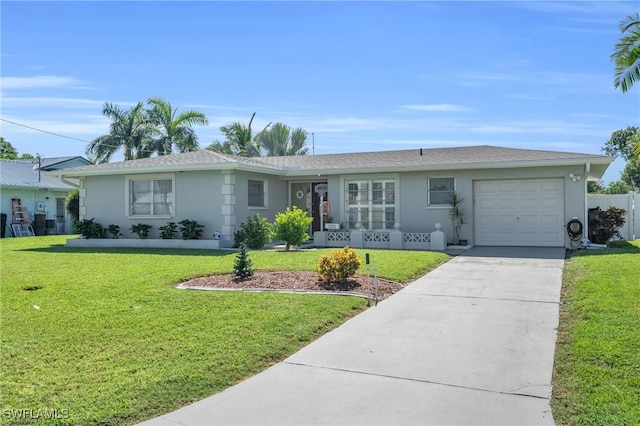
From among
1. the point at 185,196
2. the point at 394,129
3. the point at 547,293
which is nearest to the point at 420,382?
the point at 547,293

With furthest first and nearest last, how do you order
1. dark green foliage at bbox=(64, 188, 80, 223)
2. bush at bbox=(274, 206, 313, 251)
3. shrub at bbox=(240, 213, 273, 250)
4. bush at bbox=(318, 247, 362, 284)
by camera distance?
dark green foliage at bbox=(64, 188, 80, 223), shrub at bbox=(240, 213, 273, 250), bush at bbox=(274, 206, 313, 251), bush at bbox=(318, 247, 362, 284)

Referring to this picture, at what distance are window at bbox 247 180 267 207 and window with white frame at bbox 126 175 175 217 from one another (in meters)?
2.68

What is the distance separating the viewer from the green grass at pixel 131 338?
12.9ft

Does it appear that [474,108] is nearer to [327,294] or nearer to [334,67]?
[334,67]

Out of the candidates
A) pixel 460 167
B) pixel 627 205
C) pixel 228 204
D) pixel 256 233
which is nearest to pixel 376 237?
pixel 460 167

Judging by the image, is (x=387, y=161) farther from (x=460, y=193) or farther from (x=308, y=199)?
(x=308, y=199)

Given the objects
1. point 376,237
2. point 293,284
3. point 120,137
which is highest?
point 120,137

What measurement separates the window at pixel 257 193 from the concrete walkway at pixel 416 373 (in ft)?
33.5

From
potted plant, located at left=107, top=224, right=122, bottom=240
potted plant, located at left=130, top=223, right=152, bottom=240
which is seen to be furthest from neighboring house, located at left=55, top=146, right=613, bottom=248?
potted plant, located at left=130, top=223, right=152, bottom=240

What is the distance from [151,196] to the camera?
57.2 feet

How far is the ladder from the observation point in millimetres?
24603

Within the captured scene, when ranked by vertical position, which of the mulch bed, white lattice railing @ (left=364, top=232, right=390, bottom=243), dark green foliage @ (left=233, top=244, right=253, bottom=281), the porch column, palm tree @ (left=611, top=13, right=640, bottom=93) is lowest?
the mulch bed

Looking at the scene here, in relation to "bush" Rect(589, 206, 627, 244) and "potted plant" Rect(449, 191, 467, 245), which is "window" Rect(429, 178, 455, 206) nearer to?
"potted plant" Rect(449, 191, 467, 245)

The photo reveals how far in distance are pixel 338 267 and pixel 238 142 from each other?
→ 2673 centimetres
